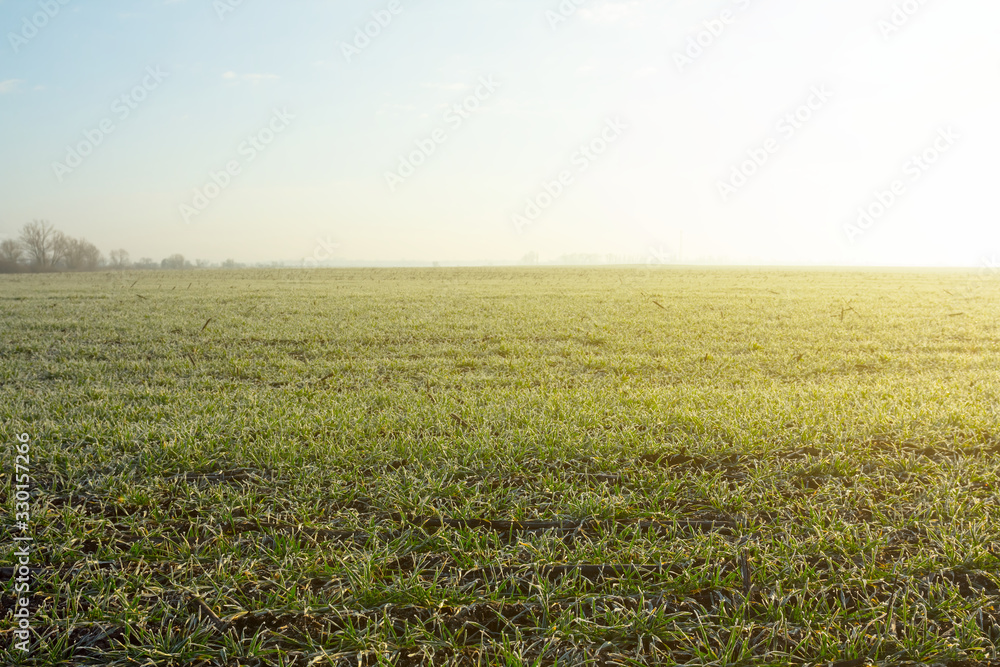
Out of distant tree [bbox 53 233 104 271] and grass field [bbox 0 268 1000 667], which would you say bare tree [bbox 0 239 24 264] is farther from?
grass field [bbox 0 268 1000 667]

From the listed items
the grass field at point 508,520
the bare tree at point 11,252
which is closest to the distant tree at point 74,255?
the bare tree at point 11,252

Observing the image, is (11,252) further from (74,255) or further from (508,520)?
(508,520)

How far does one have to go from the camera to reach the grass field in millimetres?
2217

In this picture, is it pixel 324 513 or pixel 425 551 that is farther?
pixel 324 513

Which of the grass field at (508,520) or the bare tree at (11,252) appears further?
the bare tree at (11,252)

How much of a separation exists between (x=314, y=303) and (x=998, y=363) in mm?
14269

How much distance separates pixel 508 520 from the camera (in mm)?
2996

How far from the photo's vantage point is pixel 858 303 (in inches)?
627

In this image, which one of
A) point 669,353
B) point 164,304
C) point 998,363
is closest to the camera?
point 998,363

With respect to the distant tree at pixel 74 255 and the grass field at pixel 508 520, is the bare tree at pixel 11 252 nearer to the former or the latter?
the distant tree at pixel 74 255

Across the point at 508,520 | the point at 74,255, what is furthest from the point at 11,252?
the point at 508,520

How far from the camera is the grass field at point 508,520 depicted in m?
2.22

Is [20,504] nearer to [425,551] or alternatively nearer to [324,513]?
[324,513]

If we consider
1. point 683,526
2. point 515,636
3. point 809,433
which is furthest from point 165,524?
point 809,433
